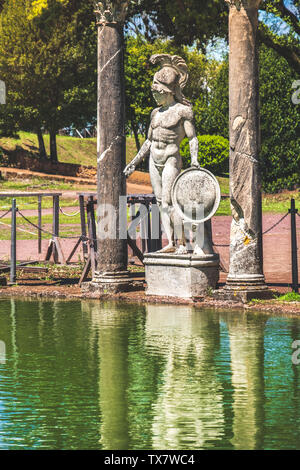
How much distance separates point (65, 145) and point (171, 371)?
5001cm

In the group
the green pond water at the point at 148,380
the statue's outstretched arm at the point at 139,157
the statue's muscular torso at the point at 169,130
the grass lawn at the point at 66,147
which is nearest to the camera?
the green pond water at the point at 148,380

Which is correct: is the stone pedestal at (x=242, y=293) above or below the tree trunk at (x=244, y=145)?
below

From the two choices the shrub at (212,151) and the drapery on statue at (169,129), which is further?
the shrub at (212,151)

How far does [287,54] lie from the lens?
24.5 meters

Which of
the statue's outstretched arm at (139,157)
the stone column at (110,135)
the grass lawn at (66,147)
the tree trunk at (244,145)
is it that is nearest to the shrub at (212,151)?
the grass lawn at (66,147)

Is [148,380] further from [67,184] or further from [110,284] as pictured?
[67,184]

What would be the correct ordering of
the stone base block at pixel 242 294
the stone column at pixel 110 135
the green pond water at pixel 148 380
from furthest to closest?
the stone column at pixel 110 135, the stone base block at pixel 242 294, the green pond water at pixel 148 380

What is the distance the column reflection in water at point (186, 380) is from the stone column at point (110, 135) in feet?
5.72

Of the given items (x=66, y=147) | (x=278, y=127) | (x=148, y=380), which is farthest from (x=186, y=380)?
(x=66, y=147)

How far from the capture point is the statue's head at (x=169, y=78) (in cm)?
1274

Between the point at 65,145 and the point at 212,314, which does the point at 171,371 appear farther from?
the point at 65,145

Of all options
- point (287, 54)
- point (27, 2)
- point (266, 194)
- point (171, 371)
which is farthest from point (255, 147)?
point (27, 2)

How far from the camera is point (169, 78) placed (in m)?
12.7

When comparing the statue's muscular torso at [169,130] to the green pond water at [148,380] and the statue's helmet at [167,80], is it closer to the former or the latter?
the statue's helmet at [167,80]
